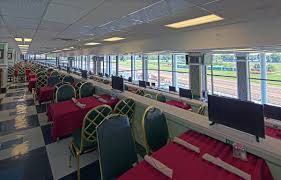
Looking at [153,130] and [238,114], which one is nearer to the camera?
[238,114]

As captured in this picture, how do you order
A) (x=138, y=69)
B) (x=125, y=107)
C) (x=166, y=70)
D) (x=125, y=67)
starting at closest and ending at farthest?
(x=125, y=107) < (x=166, y=70) < (x=138, y=69) < (x=125, y=67)

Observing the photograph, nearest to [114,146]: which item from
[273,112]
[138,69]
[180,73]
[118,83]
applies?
[118,83]

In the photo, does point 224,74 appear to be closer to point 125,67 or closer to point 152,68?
point 152,68

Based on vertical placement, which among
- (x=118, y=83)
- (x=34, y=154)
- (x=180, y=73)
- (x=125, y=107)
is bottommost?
(x=34, y=154)

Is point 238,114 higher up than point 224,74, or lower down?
lower down

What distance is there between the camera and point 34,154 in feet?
8.01

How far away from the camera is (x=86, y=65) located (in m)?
18.8

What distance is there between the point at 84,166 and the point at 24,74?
10.0m

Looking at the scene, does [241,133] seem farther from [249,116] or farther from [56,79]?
[56,79]

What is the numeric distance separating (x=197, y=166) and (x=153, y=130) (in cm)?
63

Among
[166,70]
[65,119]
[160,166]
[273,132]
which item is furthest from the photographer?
[166,70]

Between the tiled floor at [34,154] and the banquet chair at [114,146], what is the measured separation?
0.77 m

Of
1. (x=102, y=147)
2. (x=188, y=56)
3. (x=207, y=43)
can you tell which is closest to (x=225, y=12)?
(x=207, y=43)

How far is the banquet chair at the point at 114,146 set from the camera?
1.35 meters
